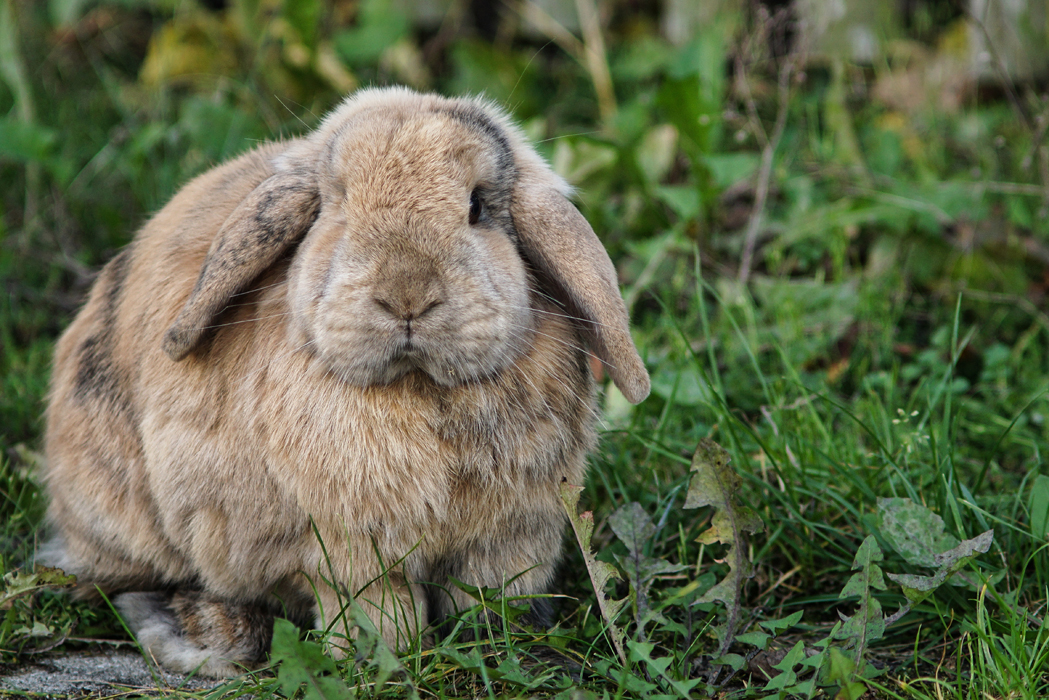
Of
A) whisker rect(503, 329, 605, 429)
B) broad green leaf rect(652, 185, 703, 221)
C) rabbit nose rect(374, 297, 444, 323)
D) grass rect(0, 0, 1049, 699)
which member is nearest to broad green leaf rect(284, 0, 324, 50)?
grass rect(0, 0, 1049, 699)

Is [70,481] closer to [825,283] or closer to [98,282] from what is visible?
[98,282]

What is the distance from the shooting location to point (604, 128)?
4.90 meters

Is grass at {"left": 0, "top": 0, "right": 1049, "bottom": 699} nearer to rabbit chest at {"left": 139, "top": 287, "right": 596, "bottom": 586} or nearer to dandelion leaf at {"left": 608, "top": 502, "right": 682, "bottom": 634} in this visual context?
dandelion leaf at {"left": 608, "top": 502, "right": 682, "bottom": 634}

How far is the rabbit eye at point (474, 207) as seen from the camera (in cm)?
228

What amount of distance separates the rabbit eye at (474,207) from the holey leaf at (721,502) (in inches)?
28.8

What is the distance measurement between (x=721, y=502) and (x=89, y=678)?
149cm

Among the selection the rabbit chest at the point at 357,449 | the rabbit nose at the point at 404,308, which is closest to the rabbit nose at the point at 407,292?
the rabbit nose at the point at 404,308

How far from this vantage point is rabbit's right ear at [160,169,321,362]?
7.41 ft

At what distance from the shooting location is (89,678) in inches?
88.2

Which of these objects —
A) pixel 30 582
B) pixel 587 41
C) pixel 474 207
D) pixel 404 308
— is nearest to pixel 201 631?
pixel 30 582

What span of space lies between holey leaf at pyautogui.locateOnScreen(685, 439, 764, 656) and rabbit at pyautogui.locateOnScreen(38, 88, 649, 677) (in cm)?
22

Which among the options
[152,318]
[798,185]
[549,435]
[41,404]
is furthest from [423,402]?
[798,185]

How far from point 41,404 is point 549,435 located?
196 cm

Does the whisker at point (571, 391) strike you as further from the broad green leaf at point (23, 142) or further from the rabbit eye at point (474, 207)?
the broad green leaf at point (23, 142)
